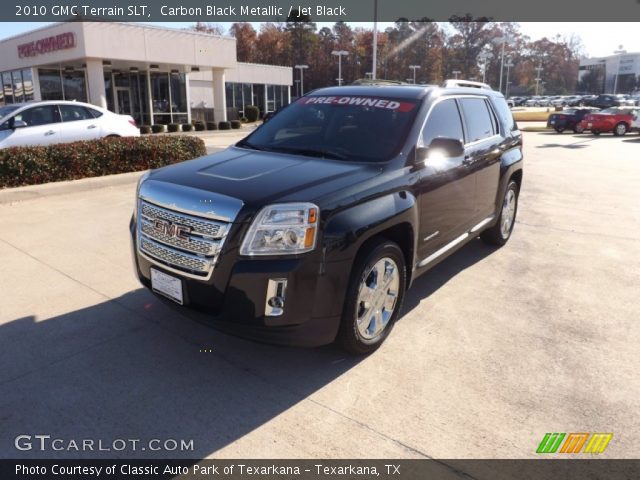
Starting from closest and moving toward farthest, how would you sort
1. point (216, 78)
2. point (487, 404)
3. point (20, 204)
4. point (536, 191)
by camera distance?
point (487, 404) → point (20, 204) → point (536, 191) → point (216, 78)

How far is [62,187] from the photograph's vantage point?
8.68 meters

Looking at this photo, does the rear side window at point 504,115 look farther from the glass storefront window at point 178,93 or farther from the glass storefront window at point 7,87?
the glass storefront window at point 7,87

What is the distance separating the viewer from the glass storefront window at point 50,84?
28.4 metres

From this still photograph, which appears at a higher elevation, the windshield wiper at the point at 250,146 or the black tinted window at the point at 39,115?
the black tinted window at the point at 39,115

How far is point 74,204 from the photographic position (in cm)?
809

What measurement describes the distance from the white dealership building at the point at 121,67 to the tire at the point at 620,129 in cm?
2124

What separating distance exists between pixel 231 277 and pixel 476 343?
6.62 ft

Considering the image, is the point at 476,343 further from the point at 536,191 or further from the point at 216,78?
the point at 216,78

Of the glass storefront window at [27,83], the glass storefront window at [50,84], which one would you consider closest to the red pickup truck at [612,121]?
the glass storefront window at [50,84]

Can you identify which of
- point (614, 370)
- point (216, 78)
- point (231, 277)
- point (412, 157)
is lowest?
point (614, 370)

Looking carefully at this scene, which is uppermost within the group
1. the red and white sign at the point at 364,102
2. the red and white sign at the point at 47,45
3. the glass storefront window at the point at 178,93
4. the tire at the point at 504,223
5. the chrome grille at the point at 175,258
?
the red and white sign at the point at 47,45

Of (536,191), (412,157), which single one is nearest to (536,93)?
(536,191)

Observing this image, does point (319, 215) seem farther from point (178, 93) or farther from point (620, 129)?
point (178, 93)

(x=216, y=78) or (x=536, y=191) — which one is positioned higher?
(x=216, y=78)
